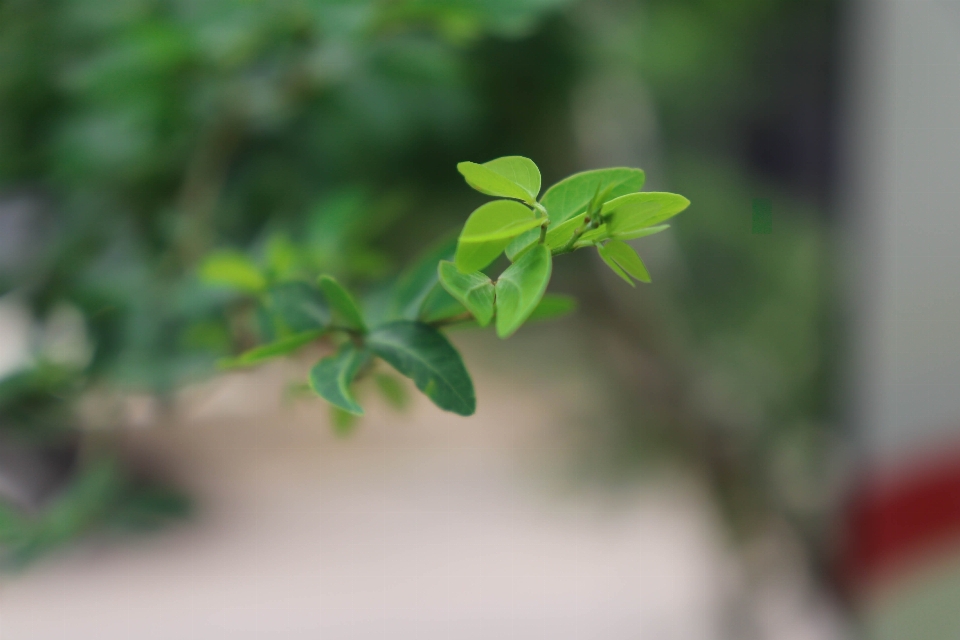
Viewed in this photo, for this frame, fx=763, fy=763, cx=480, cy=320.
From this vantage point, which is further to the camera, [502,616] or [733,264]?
[502,616]

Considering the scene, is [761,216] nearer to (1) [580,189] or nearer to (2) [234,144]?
(1) [580,189]

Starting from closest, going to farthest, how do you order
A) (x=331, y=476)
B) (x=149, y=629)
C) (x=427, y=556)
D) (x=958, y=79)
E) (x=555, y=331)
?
(x=958, y=79) → (x=555, y=331) → (x=149, y=629) → (x=427, y=556) → (x=331, y=476)

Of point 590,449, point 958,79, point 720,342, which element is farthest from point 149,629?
point 958,79

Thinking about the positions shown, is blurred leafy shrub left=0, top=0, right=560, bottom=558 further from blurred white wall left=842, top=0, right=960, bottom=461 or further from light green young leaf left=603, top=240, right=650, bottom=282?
blurred white wall left=842, top=0, right=960, bottom=461

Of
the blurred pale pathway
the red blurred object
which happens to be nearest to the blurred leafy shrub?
the red blurred object

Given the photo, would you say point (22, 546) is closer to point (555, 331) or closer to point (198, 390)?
point (198, 390)

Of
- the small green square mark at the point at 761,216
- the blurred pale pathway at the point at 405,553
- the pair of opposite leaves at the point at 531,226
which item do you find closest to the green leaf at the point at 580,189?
the pair of opposite leaves at the point at 531,226
